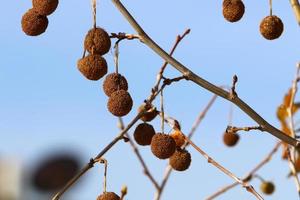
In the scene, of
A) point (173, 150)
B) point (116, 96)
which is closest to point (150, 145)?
point (173, 150)

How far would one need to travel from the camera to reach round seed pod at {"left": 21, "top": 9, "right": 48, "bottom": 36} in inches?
67.8

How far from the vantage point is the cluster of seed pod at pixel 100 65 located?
5.30 feet

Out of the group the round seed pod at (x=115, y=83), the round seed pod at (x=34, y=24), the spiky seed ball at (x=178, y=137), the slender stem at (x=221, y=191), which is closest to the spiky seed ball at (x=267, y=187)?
the slender stem at (x=221, y=191)

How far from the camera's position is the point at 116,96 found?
63.8 inches

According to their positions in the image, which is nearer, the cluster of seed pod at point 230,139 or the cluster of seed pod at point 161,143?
the cluster of seed pod at point 161,143

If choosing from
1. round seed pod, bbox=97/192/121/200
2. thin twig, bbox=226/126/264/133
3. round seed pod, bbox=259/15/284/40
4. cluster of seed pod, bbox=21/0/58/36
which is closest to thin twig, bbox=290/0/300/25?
round seed pod, bbox=259/15/284/40

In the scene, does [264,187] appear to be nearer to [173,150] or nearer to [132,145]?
[132,145]

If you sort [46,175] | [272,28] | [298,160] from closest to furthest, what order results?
[46,175]
[272,28]
[298,160]

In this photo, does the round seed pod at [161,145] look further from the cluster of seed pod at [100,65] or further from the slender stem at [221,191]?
the slender stem at [221,191]

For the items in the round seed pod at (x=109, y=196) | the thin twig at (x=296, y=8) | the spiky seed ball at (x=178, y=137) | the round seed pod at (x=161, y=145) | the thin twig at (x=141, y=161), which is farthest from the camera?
the thin twig at (x=141, y=161)

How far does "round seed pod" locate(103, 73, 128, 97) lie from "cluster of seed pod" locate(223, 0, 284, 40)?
1.35 ft

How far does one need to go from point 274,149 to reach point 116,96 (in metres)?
1.61

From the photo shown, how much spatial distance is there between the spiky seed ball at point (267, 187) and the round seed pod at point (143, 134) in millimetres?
1570

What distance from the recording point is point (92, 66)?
1.62 metres
